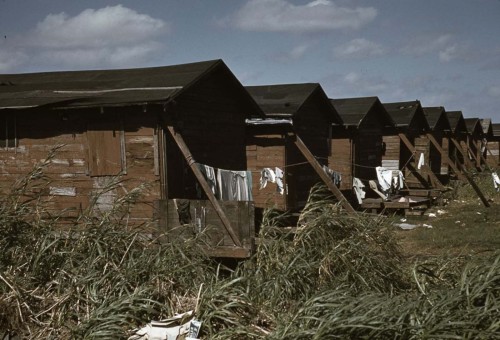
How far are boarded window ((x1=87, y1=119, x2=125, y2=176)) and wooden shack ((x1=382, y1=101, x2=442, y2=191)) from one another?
42.6ft

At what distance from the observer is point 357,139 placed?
18.4 meters

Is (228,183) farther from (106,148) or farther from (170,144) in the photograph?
(106,148)

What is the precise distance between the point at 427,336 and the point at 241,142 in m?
9.81

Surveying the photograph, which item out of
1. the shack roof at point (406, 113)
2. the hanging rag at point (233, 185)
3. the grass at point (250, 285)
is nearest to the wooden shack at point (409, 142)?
the shack roof at point (406, 113)

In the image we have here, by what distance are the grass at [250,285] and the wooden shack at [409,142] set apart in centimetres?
1420

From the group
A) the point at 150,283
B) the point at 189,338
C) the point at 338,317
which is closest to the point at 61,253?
the point at 150,283

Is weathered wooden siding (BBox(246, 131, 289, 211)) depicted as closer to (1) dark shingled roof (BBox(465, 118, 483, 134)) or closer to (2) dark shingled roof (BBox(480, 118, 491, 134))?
(1) dark shingled roof (BBox(465, 118, 483, 134))

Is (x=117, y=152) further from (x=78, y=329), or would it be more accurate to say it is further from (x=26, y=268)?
(x=78, y=329)

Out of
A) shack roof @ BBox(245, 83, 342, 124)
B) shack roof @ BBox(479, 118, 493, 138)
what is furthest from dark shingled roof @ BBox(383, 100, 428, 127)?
shack roof @ BBox(479, 118, 493, 138)

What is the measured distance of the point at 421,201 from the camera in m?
17.5

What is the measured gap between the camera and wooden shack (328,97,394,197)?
18.0 m

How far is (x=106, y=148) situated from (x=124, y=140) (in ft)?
1.47

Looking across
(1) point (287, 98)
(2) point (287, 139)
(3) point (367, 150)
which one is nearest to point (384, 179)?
(3) point (367, 150)

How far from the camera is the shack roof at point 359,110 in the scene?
18.0 meters
